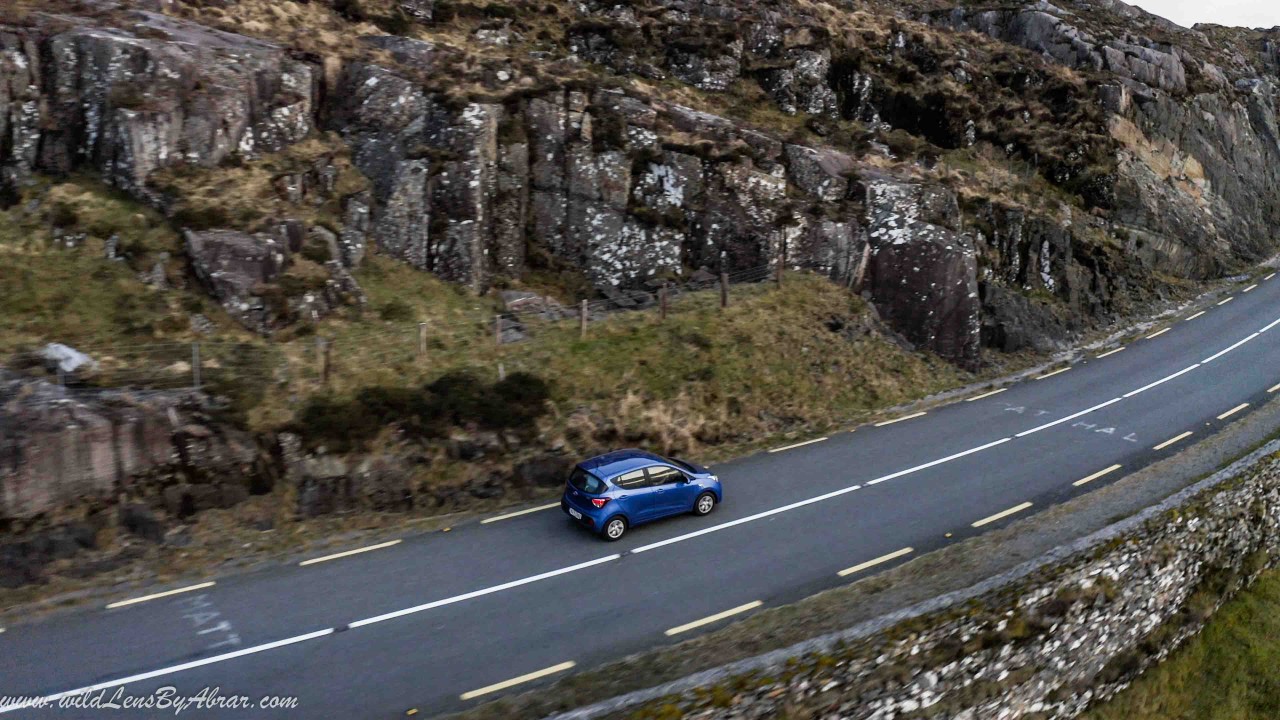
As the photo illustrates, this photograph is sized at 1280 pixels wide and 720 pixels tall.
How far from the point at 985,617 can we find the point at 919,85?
3465 centimetres

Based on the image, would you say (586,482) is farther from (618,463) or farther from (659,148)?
(659,148)

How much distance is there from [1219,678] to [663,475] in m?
11.5

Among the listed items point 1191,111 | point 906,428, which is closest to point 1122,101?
point 1191,111

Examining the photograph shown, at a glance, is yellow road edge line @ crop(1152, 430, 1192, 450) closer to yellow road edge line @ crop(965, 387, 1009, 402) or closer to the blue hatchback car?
yellow road edge line @ crop(965, 387, 1009, 402)

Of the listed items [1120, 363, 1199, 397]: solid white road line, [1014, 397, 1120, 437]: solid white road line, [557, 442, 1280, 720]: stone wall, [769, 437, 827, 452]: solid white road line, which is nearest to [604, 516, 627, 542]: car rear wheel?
[557, 442, 1280, 720]: stone wall

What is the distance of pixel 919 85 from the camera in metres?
41.6

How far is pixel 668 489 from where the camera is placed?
17.0 m

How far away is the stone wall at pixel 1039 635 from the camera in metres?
10.8

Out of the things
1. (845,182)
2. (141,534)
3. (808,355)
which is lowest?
(141,534)

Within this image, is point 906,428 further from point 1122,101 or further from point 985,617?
point 1122,101

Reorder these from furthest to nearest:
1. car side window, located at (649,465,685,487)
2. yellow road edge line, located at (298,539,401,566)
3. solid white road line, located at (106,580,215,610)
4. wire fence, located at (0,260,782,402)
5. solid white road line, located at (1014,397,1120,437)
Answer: solid white road line, located at (1014,397,1120,437)
wire fence, located at (0,260,782,402)
car side window, located at (649,465,685,487)
yellow road edge line, located at (298,539,401,566)
solid white road line, located at (106,580,215,610)

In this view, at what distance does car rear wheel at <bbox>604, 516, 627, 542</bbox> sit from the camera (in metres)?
16.3

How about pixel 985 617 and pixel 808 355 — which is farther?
pixel 808 355

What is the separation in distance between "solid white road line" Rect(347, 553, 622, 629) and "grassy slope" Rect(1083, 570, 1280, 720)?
905 cm
